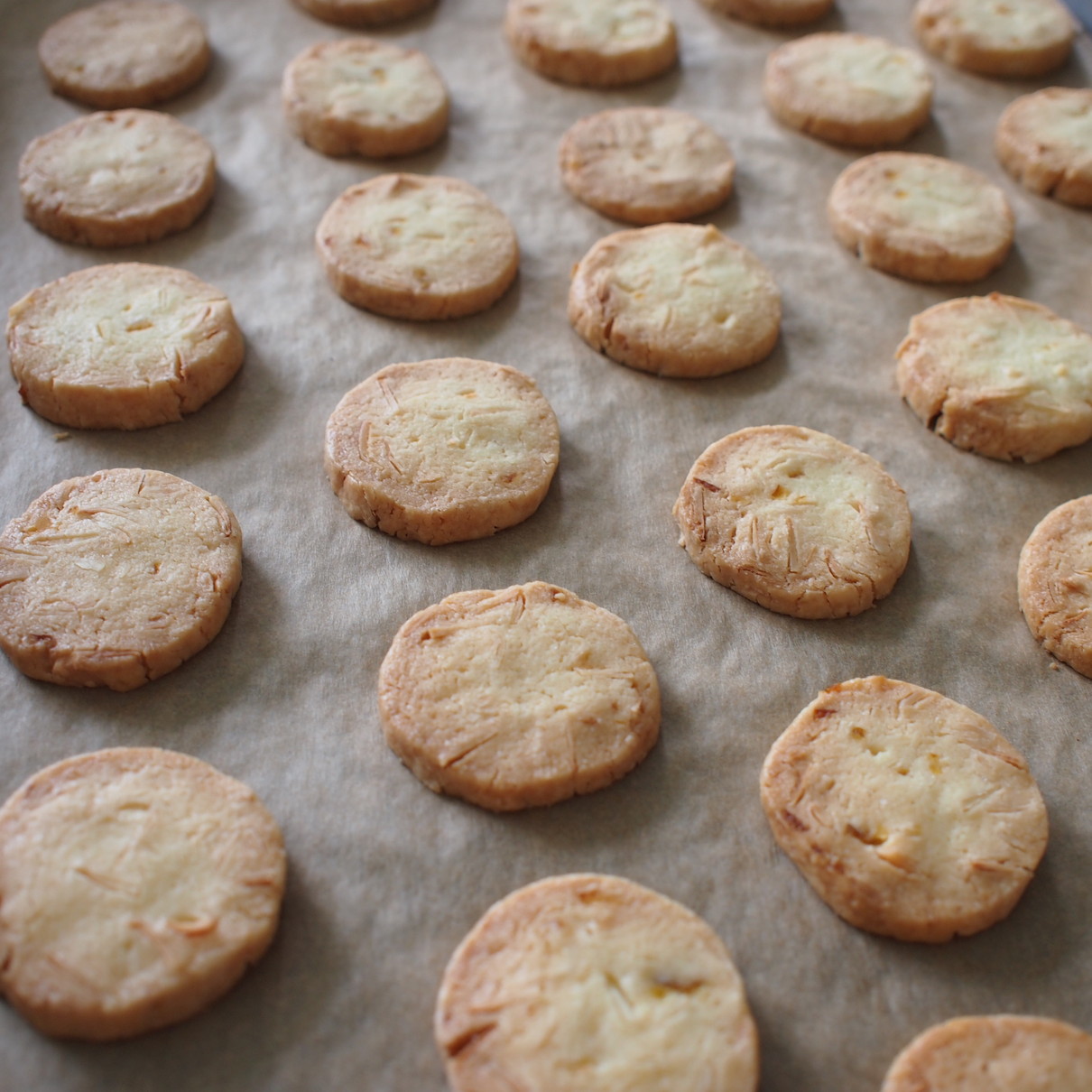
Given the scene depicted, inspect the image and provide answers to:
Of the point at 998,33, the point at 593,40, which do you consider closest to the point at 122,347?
the point at 593,40

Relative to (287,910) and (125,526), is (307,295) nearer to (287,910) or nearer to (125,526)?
(125,526)

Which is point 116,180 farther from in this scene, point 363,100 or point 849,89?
point 849,89

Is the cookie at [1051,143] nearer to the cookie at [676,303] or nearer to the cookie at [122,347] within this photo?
the cookie at [676,303]

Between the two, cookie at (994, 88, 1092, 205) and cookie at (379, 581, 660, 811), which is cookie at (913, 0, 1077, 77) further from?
cookie at (379, 581, 660, 811)

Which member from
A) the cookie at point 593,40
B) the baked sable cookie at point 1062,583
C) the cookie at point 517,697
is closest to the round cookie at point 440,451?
the cookie at point 517,697

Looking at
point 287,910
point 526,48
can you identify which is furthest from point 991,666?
point 526,48

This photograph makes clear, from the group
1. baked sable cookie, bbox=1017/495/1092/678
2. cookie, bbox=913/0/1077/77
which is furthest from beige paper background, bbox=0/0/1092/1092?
cookie, bbox=913/0/1077/77
